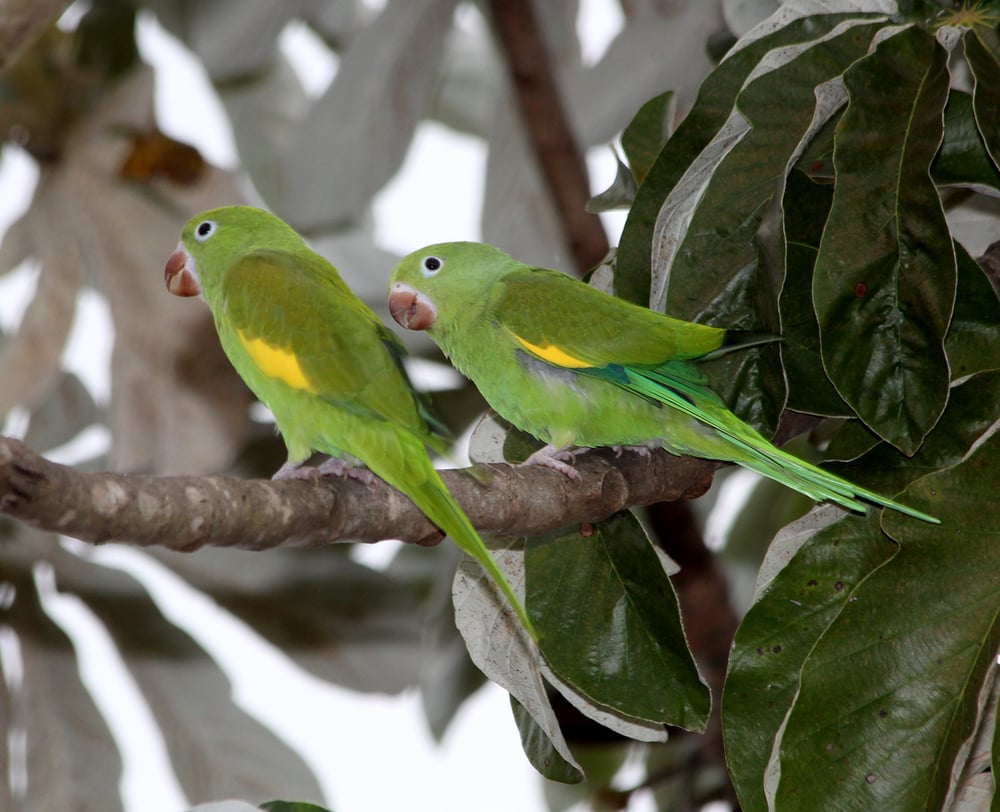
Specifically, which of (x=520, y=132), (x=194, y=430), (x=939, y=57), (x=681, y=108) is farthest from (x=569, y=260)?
(x=939, y=57)

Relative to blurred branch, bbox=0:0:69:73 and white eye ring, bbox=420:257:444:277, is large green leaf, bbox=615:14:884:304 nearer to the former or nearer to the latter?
white eye ring, bbox=420:257:444:277

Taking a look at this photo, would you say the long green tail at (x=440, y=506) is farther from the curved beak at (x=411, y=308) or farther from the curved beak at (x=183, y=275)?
the curved beak at (x=183, y=275)

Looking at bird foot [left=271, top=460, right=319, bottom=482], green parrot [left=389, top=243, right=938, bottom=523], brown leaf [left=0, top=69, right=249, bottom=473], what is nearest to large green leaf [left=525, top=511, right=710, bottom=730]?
green parrot [left=389, top=243, right=938, bottom=523]

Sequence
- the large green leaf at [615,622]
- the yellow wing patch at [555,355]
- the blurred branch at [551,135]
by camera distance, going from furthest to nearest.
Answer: the blurred branch at [551,135] → the yellow wing patch at [555,355] → the large green leaf at [615,622]

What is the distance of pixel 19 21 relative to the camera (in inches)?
79.9

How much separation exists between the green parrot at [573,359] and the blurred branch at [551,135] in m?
0.80

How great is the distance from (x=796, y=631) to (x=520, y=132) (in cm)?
191

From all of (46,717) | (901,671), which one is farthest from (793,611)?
(46,717)

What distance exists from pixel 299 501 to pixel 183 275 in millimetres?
894

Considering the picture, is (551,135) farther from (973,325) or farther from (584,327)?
(973,325)

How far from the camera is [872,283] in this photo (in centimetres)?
155

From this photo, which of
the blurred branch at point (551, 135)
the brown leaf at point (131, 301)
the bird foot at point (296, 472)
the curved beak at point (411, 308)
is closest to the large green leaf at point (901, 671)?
the bird foot at point (296, 472)

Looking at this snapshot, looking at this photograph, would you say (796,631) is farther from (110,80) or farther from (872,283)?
(110,80)

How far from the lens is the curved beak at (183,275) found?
209 cm
